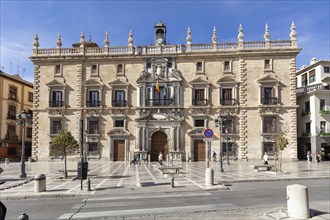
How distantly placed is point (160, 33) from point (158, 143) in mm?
15068

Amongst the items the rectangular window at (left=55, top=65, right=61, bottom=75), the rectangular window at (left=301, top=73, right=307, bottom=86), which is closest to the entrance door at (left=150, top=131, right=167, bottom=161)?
the rectangular window at (left=55, top=65, right=61, bottom=75)

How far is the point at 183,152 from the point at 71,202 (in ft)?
79.3

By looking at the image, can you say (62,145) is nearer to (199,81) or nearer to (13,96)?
(199,81)

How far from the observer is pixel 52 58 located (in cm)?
3616

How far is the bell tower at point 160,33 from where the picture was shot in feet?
125

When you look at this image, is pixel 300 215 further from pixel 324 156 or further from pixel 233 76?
pixel 324 156

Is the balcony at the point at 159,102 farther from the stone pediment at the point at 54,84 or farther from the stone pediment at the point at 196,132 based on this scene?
the stone pediment at the point at 54,84

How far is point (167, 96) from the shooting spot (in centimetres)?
3506

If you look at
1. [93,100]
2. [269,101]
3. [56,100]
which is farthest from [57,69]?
[269,101]

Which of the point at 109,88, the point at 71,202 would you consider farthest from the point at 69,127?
the point at 71,202

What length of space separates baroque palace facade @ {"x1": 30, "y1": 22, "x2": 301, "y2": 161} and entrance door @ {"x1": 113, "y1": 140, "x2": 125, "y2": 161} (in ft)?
0.41

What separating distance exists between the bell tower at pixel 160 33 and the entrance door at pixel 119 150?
14.3m

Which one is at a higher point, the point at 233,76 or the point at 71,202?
the point at 233,76

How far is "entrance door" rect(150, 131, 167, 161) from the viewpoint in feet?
115
